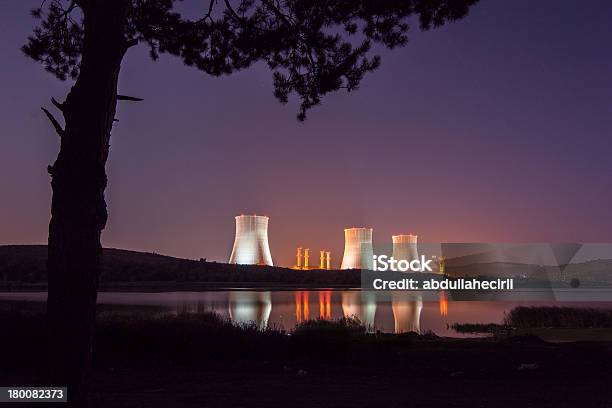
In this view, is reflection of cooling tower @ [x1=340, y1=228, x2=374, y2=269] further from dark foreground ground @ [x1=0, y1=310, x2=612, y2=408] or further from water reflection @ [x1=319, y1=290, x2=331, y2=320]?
dark foreground ground @ [x1=0, y1=310, x2=612, y2=408]

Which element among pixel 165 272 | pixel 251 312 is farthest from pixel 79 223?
pixel 165 272

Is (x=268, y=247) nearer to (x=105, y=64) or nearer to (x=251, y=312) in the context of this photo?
(x=251, y=312)

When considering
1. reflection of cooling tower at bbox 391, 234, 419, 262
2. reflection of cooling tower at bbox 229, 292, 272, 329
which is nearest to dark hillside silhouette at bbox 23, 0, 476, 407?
reflection of cooling tower at bbox 229, 292, 272, 329

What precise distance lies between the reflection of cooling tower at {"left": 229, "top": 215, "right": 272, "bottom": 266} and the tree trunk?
31.9m

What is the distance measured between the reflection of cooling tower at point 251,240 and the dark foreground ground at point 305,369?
2625cm

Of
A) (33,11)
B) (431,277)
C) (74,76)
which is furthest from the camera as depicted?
(431,277)

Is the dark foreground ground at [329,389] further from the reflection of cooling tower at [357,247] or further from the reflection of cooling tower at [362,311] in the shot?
the reflection of cooling tower at [357,247]

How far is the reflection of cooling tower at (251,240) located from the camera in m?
36.6

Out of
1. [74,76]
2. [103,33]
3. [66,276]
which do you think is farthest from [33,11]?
[66,276]

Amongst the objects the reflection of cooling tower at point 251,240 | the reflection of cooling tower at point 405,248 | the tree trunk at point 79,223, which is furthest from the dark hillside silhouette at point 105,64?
the reflection of cooling tower at point 405,248

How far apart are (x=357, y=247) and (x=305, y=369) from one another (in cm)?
3455

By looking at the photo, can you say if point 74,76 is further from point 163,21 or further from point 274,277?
point 274,277

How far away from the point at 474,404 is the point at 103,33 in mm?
4478

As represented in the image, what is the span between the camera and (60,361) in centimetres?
434
